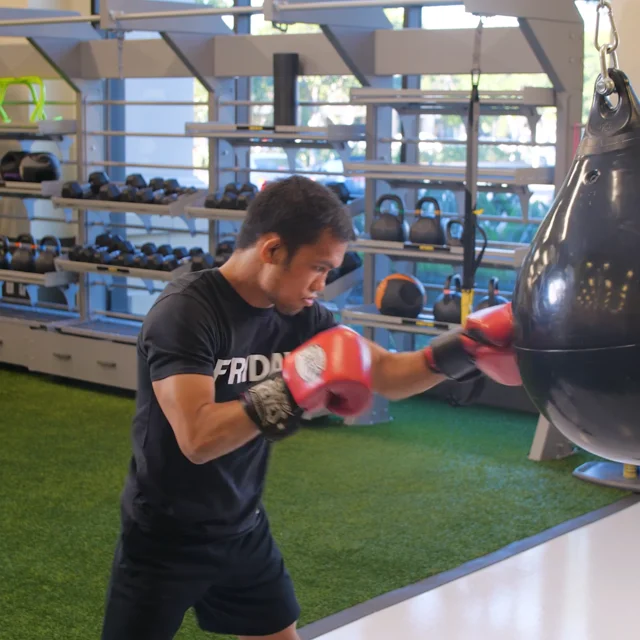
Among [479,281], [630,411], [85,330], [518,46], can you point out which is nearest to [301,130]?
[518,46]

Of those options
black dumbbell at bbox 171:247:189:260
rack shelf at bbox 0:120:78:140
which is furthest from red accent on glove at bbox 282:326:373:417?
rack shelf at bbox 0:120:78:140

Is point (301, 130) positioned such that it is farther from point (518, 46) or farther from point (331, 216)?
point (331, 216)

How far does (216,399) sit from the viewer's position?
2.10 meters

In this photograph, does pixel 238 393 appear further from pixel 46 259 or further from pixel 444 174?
pixel 46 259

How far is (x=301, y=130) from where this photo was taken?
5.71 meters

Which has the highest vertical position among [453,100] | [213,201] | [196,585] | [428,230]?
[453,100]

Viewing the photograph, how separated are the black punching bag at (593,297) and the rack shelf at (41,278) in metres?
5.69

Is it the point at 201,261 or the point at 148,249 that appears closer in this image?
the point at 201,261

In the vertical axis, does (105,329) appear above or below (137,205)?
below

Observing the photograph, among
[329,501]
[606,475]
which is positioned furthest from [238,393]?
[606,475]

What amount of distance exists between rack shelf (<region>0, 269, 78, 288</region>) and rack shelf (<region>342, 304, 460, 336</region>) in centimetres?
226

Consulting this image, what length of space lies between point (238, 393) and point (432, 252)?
11.1 feet

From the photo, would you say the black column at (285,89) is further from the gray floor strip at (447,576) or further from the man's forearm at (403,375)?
the man's forearm at (403,375)

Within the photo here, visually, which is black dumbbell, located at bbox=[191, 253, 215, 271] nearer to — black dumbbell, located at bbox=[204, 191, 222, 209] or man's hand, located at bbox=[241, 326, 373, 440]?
black dumbbell, located at bbox=[204, 191, 222, 209]
